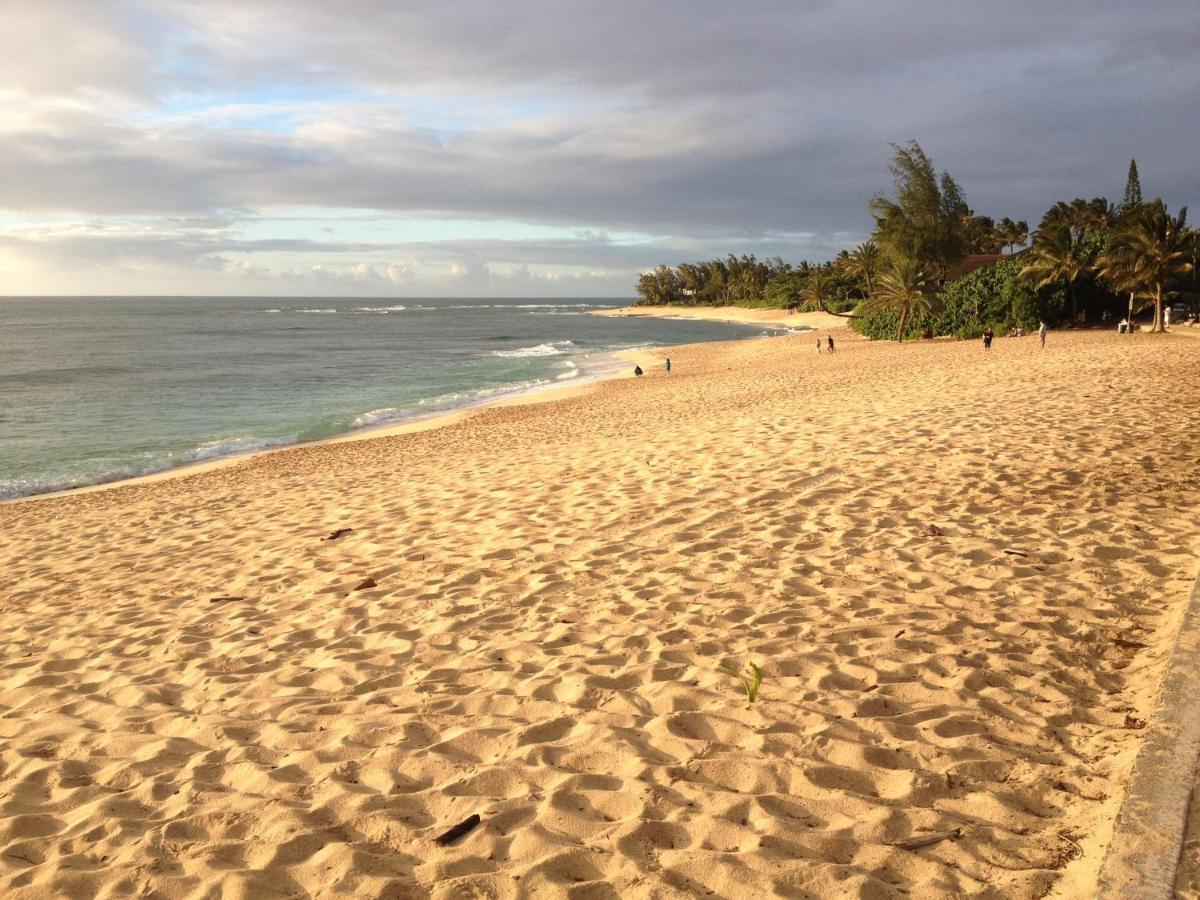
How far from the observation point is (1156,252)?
33.0m

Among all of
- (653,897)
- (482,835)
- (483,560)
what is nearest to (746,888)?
(653,897)

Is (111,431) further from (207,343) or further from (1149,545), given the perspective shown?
(207,343)

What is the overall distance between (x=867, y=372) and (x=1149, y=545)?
19.4 meters

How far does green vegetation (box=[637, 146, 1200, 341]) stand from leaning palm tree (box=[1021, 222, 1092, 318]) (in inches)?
2.0

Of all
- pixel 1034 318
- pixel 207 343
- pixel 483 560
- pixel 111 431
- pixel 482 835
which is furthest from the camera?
pixel 207 343

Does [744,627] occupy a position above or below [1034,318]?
below

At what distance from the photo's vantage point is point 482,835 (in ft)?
10.7

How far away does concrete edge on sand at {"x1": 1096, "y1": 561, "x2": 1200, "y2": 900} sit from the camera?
2.66m

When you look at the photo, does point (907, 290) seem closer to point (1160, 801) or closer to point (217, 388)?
point (217, 388)

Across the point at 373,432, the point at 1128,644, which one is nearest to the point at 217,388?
the point at 373,432

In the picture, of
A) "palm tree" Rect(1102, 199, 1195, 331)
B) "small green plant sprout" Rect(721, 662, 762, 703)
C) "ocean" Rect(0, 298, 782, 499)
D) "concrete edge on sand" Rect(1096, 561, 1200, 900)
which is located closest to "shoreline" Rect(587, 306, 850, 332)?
"ocean" Rect(0, 298, 782, 499)

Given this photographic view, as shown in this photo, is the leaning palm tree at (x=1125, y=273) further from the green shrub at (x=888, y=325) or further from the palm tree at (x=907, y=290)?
the green shrub at (x=888, y=325)

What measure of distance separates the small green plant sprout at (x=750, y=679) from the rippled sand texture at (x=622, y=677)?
0.23 ft

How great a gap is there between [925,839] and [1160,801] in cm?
91
